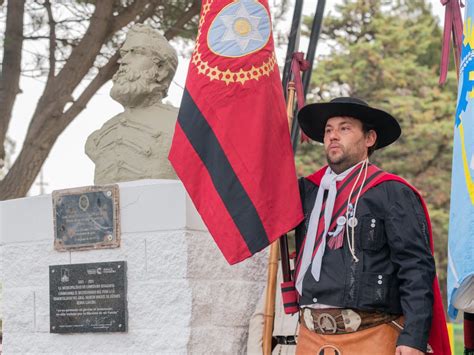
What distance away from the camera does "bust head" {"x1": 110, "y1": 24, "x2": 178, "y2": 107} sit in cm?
512

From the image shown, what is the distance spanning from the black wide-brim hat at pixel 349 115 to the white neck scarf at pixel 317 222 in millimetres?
222

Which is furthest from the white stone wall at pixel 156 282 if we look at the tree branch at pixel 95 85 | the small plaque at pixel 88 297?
the tree branch at pixel 95 85

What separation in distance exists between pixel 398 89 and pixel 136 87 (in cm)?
1896

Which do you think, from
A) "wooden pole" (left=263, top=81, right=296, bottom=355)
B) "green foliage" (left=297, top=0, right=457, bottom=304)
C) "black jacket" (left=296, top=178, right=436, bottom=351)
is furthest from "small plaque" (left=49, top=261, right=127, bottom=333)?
"green foliage" (left=297, top=0, right=457, bottom=304)

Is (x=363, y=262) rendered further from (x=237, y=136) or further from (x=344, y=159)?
(x=237, y=136)

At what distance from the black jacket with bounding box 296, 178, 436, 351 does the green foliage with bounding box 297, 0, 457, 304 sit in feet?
58.7

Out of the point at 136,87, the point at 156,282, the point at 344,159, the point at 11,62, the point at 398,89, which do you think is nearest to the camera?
the point at 344,159

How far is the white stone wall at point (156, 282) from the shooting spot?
4660mm

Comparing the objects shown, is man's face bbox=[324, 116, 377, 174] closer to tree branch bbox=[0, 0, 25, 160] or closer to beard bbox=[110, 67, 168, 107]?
beard bbox=[110, 67, 168, 107]

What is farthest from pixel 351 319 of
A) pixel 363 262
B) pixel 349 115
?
pixel 349 115

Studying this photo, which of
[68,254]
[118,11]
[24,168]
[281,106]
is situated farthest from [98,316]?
[118,11]

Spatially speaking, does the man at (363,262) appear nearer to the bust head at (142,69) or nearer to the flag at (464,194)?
the flag at (464,194)

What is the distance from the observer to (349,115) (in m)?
4.14

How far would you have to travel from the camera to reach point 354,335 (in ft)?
12.8
